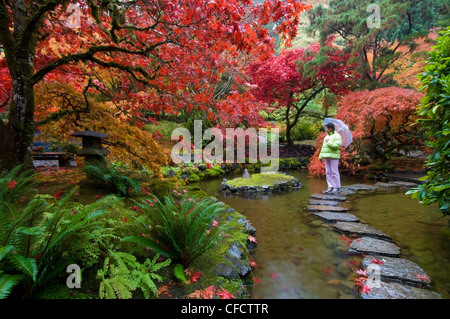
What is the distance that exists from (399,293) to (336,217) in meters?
2.03

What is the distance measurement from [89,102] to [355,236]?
4.84 meters

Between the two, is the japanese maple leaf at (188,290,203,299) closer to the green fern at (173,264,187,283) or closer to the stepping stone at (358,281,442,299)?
the green fern at (173,264,187,283)

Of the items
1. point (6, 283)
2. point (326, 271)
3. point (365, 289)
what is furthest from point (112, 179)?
point (365, 289)

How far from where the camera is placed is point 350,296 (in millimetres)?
1978

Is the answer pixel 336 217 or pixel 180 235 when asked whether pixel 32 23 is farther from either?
pixel 336 217

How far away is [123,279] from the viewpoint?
1581mm

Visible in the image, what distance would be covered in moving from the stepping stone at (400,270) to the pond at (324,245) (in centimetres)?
11

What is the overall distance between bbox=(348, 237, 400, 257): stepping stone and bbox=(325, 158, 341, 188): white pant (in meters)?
2.84

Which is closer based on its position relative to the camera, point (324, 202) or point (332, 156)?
point (324, 202)

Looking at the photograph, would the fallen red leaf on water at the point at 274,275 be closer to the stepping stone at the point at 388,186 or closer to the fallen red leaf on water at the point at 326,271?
the fallen red leaf on water at the point at 326,271

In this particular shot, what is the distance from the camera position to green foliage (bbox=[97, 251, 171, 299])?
1.51 metres

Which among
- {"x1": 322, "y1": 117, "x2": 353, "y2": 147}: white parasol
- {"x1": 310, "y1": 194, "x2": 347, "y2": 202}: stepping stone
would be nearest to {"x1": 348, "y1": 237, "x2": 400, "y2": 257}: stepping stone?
{"x1": 310, "y1": 194, "x2": 347, "y2": 202}: stepping stone

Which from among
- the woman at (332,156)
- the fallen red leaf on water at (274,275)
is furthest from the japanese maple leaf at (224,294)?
the woman at (332,156)
